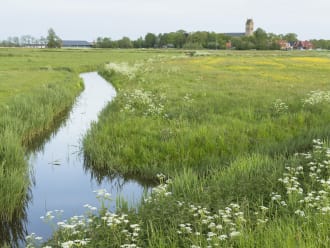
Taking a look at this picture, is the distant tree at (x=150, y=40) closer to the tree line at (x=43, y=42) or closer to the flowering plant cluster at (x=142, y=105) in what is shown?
the tree line at (x=43, y=42)

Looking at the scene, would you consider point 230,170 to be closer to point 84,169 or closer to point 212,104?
point 84,169

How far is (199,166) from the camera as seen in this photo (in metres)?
10.3

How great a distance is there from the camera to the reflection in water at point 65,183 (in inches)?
329

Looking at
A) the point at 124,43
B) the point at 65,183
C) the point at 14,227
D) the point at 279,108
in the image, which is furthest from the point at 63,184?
the point at 124,43

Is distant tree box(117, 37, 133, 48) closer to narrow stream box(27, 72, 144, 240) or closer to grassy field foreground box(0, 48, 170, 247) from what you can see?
grassy field foreground box(0, 48, 170, 247)

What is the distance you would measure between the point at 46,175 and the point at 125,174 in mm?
2409

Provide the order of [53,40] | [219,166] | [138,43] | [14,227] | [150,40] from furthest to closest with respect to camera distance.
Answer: [138,43], [150,40], [53,40], [219,166], [14,227]

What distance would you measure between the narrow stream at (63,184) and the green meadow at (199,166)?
40cm

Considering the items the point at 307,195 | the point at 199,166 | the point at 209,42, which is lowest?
the point at 199,166

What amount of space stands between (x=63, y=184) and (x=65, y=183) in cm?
8

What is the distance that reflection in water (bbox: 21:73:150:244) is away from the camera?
329 inches

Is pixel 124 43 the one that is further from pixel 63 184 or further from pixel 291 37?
pixel 63 184

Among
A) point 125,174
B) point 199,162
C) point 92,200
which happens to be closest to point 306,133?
point 199,162

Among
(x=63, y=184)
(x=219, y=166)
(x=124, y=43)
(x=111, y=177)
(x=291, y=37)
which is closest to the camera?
(x=219, y=166)
